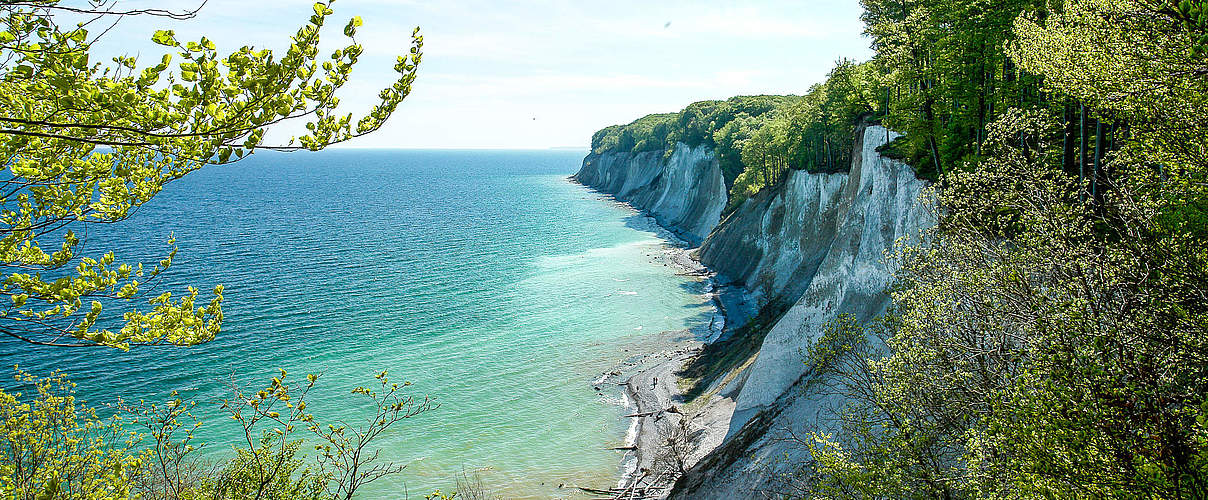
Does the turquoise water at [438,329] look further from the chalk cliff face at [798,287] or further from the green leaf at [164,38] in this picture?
the green leaf at [164,38]

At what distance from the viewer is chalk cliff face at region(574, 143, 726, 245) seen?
86750 mm

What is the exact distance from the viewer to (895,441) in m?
13.4

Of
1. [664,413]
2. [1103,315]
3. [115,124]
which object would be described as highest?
[115,124]

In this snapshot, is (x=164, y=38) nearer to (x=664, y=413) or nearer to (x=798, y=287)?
(x=664, y=413)

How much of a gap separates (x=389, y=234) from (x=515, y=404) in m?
60.9

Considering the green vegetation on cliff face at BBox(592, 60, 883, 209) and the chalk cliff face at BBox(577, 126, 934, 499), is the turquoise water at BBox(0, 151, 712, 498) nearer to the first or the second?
the chalk cliff face at BBox(577, 126, 934, 499)

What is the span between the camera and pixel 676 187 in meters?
107

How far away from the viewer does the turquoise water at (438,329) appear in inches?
1231

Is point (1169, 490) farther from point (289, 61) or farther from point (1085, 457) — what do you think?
point (289, 61)

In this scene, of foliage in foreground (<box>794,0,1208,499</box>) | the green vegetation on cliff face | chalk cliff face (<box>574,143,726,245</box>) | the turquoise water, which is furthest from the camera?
chalk cliff face (<box>574,143,726,245</box>)

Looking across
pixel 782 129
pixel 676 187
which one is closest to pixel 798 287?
pixel 782 129

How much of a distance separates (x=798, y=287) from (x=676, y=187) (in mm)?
63287

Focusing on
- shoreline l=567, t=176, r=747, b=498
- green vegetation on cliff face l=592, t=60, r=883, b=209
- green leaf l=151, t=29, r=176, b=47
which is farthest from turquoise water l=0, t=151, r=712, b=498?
green leaf l=151, t=29, r=176, b=47

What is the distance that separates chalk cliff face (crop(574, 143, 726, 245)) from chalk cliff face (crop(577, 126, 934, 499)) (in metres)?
29.5
